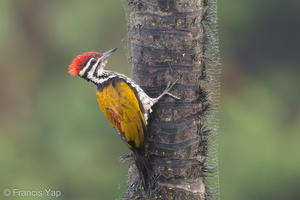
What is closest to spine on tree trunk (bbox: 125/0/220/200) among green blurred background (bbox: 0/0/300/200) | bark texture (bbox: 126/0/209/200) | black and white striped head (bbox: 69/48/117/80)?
bark texture (bbox: 126/0/209/200)

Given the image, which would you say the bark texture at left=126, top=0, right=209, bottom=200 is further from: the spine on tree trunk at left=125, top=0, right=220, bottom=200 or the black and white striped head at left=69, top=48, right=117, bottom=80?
the black and white striped head at left=69, top=48, right=117, bottom=80

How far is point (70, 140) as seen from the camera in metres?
15.0

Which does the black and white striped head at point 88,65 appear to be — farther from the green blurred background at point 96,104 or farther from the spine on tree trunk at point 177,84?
the green blurred background at point 96,104

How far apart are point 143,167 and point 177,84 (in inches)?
27.1

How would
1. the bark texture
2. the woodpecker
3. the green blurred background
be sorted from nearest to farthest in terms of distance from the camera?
the bark texture < the woodpecker < the green blurred background

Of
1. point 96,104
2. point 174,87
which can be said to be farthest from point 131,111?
point 96,104

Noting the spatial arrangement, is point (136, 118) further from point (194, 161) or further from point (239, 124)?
point (239, 124)

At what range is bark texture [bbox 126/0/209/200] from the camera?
5.54 m

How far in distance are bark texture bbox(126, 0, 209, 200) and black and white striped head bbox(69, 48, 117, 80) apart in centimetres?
41

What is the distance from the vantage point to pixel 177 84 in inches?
222

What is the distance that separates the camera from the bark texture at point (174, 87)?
5.54 m

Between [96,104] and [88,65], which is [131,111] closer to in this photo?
[88,65]

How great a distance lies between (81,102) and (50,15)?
381cm

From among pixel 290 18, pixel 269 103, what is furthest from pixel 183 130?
pixel 290 18
